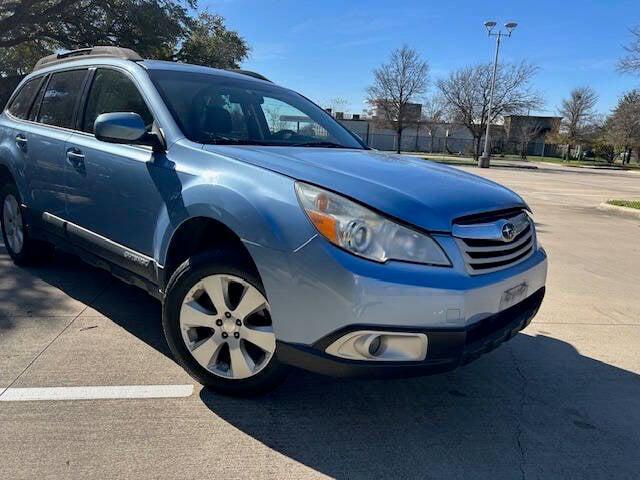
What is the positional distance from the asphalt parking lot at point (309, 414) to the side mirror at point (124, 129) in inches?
55.0

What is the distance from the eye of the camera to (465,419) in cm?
290

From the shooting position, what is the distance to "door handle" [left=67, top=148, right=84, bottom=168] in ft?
12.6

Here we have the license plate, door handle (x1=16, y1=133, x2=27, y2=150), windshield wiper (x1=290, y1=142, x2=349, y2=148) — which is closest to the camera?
the license plate

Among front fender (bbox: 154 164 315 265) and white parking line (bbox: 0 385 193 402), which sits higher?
front fender (bbox: 154 164 315 265)

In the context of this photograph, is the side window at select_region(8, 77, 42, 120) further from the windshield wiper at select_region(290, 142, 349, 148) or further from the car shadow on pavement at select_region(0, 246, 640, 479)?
the windshield wiper at select_region(290, 142, 349, 148)

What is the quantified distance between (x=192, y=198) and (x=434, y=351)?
4.88 feet

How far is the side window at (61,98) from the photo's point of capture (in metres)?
4.27

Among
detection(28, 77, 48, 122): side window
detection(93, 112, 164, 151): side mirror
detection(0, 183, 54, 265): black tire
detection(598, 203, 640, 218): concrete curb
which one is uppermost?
detection(28, 77, 48, 122): side window

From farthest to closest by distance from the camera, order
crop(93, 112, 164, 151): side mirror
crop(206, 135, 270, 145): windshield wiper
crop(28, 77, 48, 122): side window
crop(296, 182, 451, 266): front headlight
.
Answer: crop(28, 77, 48, 122): side window
crop(206, 135, 270, 145): windshield wiper
crop(93, 112, 164, 151): side mirror
crop(296, 182, 451, 266): front headlight

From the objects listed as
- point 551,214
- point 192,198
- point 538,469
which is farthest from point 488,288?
point 551,214

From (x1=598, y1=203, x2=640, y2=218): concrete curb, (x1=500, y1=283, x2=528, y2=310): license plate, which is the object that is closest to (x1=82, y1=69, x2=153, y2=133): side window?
(x1=500, y1=283, x2=528, y2=310): license plate

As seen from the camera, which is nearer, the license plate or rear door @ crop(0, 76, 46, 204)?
the license plate

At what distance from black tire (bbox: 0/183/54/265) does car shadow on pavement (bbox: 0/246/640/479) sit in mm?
1354

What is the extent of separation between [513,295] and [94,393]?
235cm
